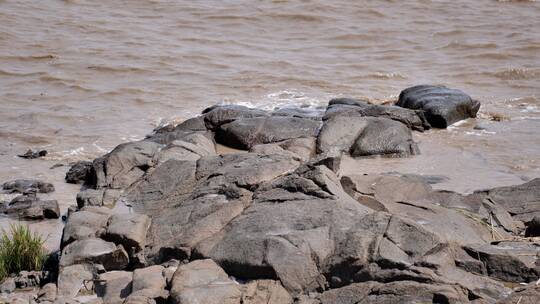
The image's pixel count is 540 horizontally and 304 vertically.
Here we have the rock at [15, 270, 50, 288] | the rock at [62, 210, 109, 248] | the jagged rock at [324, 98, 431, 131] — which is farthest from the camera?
the jagged rock at [324, 98, 431, 131]

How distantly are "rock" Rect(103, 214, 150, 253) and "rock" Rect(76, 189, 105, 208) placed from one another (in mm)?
889

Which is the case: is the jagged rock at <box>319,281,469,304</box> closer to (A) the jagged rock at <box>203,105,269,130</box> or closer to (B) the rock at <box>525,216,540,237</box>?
(B) the rock at <box>525,216,540,237</box>

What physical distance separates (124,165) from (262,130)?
2.27m

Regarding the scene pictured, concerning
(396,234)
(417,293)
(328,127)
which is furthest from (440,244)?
(328,127)

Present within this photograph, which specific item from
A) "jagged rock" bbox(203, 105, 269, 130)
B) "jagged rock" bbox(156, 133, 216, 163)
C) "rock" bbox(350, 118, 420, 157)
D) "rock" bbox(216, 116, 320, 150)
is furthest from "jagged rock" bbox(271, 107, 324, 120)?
"jagged rock" bbox(156, 133, 216, 163)

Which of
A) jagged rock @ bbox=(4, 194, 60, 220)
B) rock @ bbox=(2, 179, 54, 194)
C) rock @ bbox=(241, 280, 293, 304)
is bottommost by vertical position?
rock @ bbox=(2, 179, 54, 194)

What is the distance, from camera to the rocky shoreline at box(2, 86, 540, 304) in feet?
A: 17.7

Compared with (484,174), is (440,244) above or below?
above

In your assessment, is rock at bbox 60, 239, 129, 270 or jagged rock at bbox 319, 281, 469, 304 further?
rock at bbox 60, 239, 129, 270

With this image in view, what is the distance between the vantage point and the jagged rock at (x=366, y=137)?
32.9 feet

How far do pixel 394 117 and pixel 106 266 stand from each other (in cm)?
591

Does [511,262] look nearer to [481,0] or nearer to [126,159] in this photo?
[126,159]

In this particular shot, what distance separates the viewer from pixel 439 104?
11.8m

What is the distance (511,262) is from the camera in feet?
18.3
